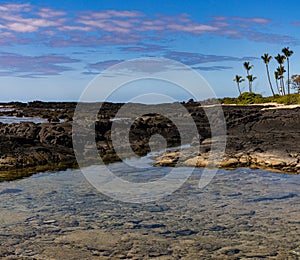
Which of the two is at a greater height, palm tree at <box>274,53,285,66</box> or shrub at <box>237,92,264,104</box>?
palm tree at <box>274,53,285,66</box>

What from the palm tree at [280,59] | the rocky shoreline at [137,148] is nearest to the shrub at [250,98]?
the palm tree at [280,59]

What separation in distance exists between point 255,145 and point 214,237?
503 inches

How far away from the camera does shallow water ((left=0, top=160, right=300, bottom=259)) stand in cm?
950

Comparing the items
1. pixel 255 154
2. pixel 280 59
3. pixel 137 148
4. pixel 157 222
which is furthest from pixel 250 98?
pixel 157 222

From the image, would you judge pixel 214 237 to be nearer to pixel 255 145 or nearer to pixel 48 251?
pixel 48 251

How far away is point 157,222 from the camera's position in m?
11.7

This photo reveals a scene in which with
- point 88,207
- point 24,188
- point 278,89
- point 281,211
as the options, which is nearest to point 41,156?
point 24,188

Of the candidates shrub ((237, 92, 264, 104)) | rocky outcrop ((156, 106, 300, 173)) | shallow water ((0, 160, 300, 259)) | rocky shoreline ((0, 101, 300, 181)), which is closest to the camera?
shallow water ((0, 160, 300, 259))

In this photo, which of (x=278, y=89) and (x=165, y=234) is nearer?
(x=165, y=234)

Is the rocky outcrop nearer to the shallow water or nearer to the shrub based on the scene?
the shallow water

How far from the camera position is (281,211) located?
1249 centimetres

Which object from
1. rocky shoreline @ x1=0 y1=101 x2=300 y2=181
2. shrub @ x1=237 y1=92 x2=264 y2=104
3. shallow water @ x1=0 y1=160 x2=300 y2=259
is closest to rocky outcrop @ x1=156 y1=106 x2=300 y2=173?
rocky shoreline @ x1=0 y1=101 x2=300 y2=181

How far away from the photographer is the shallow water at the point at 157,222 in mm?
9500

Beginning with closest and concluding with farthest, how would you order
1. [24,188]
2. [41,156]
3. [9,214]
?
[9,214] → [24,188] → [41,156]
